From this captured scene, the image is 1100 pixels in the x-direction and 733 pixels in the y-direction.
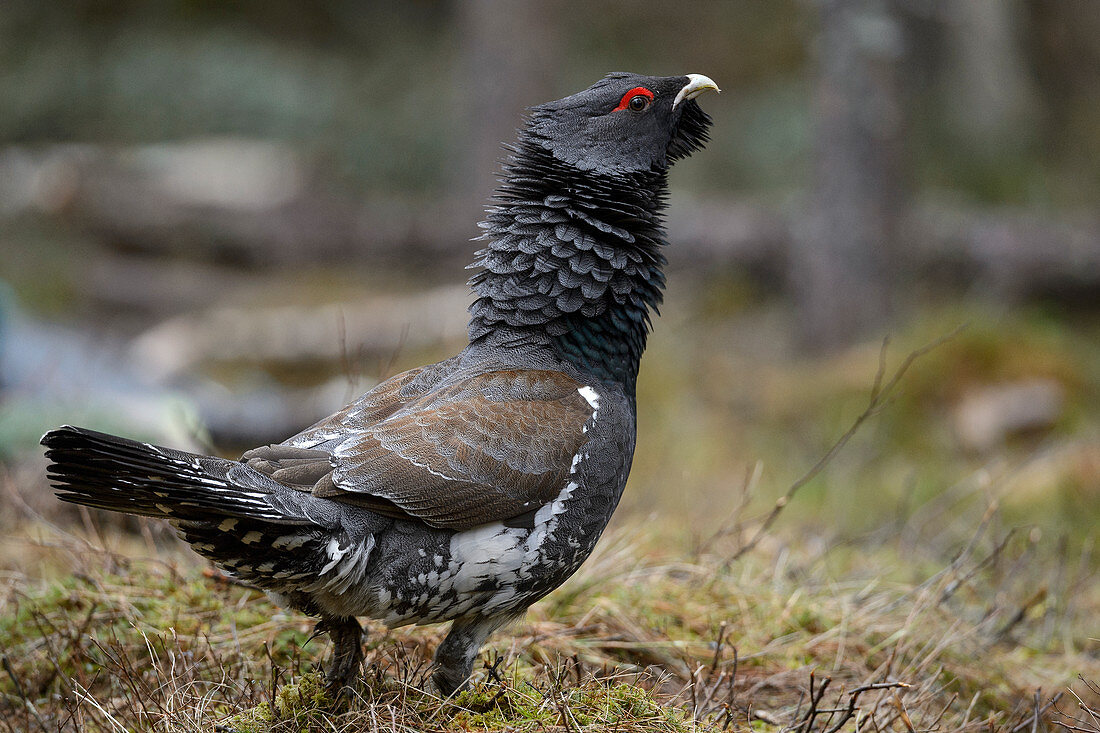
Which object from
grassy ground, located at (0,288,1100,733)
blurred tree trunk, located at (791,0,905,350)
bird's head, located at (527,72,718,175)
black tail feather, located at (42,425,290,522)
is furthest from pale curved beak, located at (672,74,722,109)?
blurred tree trunk, located at (791,0,905,350)

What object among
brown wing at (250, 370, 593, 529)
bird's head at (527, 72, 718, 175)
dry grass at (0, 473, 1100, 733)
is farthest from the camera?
bird's head at (527, 72, 718, 175)

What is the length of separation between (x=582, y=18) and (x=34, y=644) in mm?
15943

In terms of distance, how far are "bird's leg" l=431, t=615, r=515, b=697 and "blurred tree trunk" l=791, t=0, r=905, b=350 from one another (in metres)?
6.61

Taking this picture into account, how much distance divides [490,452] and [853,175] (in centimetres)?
666

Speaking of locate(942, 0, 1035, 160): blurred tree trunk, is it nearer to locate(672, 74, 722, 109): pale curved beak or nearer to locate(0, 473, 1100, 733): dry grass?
locate(0, 473, 1100, 733): dry grass

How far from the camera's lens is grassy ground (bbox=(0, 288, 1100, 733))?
3289 mm

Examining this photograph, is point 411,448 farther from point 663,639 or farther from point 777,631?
point 777,631

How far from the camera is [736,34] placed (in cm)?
1789

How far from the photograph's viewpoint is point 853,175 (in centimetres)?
883

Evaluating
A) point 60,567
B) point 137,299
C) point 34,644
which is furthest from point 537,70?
point 34,644

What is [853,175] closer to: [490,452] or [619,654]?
[619,654]

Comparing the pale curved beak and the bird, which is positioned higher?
the pale curved beak

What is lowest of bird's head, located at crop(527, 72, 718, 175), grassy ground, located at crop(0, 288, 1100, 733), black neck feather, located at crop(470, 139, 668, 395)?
grassy ground, located at crop(0, 288, 1100, 733)

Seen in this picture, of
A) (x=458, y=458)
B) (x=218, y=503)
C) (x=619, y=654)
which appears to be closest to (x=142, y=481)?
(x=218, y=503)
